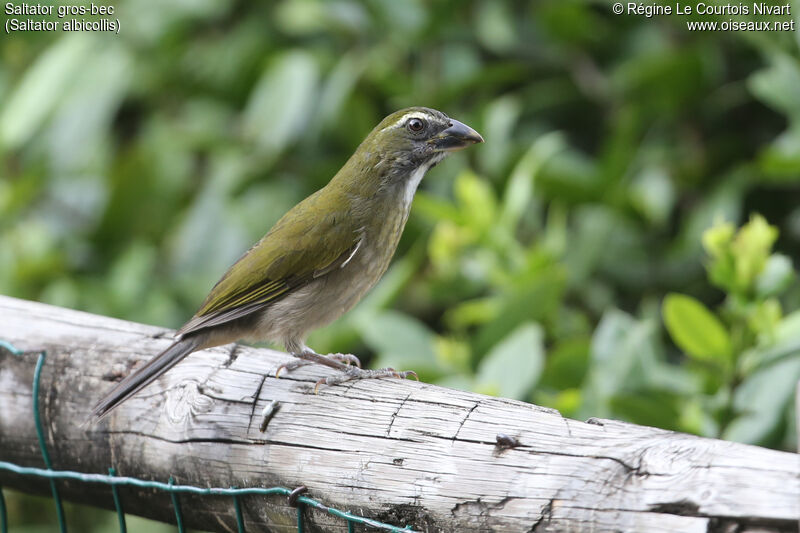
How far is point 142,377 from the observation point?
8.43 feet

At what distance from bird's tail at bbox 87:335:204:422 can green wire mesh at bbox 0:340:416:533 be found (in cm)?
18

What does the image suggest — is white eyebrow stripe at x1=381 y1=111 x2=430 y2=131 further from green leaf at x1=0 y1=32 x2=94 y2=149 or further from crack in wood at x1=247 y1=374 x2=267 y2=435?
green leaf at x1=0 y1=32 x2=94 y2=149

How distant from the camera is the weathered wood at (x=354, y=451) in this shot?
1.65 m

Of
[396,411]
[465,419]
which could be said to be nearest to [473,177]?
[396,411]

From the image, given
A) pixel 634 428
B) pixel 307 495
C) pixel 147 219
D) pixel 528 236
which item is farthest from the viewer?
pixel 147 219

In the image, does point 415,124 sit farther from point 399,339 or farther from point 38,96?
point 38,96

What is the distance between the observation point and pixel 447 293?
4.14m

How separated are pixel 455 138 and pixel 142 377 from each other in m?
1.38

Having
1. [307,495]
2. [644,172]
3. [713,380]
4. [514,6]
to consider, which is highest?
[514,6]

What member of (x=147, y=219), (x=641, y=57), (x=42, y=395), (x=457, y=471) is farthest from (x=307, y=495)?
(x=147, y=219)

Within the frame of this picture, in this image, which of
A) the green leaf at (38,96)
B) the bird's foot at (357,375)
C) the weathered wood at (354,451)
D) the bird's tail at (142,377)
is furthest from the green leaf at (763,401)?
the green leaf at (38,96)

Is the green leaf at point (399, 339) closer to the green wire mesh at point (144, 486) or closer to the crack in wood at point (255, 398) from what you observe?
the crack in wood at point (255, 398)

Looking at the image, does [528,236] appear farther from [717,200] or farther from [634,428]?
[634,428]

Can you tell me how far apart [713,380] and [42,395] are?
206 cm
